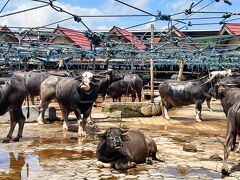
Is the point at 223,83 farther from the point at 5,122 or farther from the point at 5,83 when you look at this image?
the point at 5,122

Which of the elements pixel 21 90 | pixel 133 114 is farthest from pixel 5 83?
pixel 133 114

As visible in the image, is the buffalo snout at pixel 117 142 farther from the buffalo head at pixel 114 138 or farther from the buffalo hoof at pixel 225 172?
the buffalo hoof at pixel 225 172

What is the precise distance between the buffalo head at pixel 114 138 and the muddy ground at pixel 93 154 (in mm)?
478

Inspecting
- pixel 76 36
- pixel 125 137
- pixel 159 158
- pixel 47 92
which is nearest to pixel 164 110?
pixel 47 92

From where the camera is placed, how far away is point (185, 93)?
15.4 m

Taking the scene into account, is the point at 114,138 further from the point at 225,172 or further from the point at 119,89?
the point at 119,89

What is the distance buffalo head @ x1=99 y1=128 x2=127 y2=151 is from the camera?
23.4 feet

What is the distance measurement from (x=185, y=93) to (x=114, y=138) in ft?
28.3

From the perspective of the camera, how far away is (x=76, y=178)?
22.5 ft

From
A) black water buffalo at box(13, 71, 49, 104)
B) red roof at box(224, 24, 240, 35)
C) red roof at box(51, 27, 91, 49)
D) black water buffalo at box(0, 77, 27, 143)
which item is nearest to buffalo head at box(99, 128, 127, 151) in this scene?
black water buffalo at box(0, 77, 27, 143)

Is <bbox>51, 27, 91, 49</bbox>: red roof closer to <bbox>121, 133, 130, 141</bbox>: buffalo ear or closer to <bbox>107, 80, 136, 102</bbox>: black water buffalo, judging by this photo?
<bbox>107, 80, 136, 102</bbox>: black water buffalo

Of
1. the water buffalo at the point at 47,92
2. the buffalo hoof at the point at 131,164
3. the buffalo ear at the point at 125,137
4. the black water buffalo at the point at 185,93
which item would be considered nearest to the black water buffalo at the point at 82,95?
the water buffalo at the point at 47,92

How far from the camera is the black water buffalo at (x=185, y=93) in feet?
50.3

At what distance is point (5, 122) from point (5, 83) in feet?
12.9
